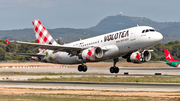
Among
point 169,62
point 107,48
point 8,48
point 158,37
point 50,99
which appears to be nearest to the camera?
point 50,99

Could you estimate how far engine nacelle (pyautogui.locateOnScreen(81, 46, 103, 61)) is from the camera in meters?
43.8

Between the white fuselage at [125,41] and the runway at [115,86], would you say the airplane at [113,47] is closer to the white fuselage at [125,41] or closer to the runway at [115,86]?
the white fuselage at [125,41]

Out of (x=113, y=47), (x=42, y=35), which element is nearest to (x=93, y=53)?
(x=113, y=47)

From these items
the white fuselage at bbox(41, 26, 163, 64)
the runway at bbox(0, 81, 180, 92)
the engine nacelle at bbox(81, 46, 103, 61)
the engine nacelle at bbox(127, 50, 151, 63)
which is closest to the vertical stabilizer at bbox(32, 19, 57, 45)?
the white fuselage at bbox(41, 26, 163, 64)

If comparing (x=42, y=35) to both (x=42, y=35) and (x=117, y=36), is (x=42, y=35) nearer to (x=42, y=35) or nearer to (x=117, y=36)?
(x=42, y=35)

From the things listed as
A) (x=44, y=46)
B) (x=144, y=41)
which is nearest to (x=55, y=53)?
(x=44, y=46)

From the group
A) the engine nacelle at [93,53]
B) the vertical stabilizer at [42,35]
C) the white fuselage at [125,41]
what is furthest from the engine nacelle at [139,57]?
the vertical stabilizer at [42,35]

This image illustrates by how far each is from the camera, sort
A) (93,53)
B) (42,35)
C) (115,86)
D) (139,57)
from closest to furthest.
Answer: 1. (115,86)
2. (93,53)
3. (139,57)
4. (42,35)

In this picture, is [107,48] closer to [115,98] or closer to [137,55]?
[137,55]

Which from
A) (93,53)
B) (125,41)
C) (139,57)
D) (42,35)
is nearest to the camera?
(125,41)

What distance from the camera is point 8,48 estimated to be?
165250mm

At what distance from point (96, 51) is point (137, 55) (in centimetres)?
657

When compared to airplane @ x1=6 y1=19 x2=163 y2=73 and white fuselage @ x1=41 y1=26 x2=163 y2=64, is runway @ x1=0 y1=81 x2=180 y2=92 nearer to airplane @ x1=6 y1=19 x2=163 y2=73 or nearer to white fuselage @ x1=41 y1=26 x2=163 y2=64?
airplane @ x1=6 y1=19 x2=163 y2=73

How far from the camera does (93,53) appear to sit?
144ft
